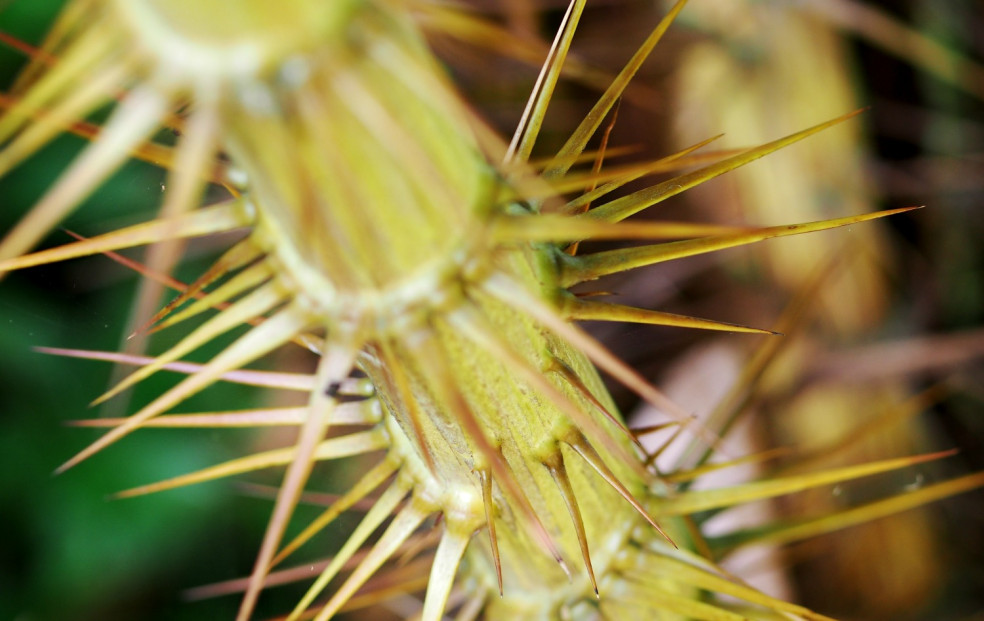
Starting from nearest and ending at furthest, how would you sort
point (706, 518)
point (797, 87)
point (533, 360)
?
point (533, 360)
point (706, 518)
point (797, 87)

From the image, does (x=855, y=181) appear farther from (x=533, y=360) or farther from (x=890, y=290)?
(x=533, y=360)

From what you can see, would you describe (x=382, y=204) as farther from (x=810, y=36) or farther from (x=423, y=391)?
(x=810, y=36)

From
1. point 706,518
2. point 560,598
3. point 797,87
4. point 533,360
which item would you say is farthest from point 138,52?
point 797,87

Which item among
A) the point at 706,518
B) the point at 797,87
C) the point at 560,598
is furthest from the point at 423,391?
the point at 797,87

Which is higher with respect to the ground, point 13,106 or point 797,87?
point 797,87

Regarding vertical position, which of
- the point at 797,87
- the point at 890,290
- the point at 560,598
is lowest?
the point at 560,598

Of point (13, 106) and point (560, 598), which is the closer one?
point (13, 106)

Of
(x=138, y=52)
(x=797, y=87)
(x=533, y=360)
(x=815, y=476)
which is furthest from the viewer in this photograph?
(x=797, y=87)
